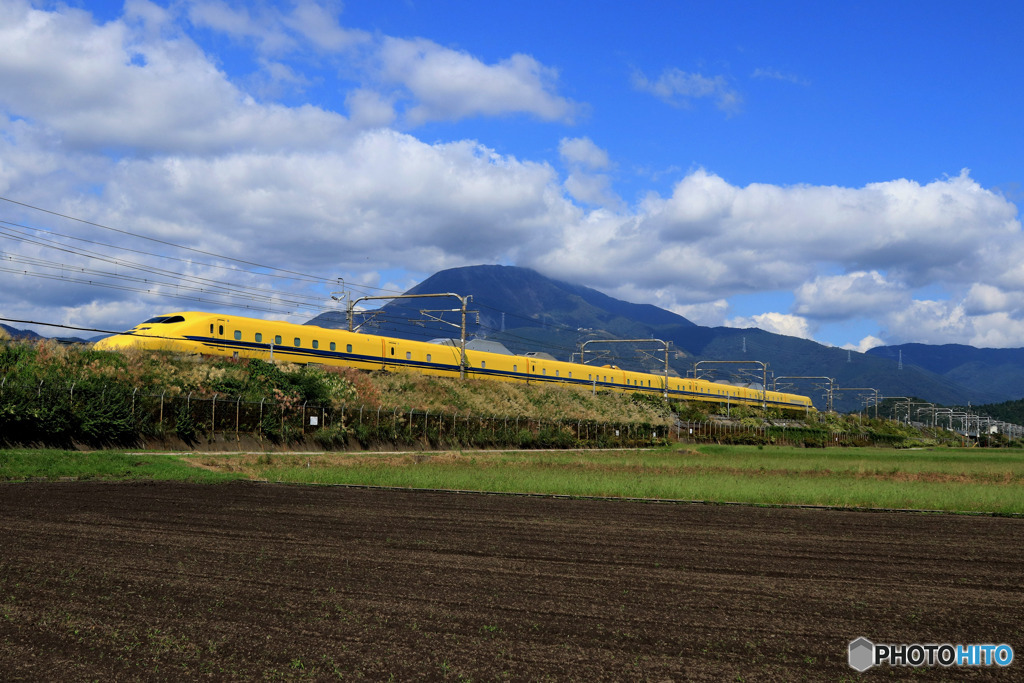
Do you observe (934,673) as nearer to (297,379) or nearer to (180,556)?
(180,556)

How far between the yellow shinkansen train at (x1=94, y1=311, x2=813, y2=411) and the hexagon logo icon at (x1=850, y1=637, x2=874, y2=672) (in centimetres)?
4528

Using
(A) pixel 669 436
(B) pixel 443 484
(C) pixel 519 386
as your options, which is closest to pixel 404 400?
(C) pixel 519 386

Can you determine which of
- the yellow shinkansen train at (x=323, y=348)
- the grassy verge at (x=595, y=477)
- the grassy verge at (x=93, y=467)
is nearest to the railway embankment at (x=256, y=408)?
the yellow shinkansen train at (x=323, y=348)

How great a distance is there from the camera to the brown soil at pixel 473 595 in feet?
26.0

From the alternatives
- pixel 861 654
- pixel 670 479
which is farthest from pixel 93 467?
pixel 861 654

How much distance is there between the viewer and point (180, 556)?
42.2 feet

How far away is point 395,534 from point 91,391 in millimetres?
26269

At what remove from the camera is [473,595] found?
10.7 m

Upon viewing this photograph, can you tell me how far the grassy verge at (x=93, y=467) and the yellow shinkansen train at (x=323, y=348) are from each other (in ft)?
56.9

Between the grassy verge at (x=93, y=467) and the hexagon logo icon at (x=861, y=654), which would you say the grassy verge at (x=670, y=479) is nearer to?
the grassy verge at (x=93, y=467)

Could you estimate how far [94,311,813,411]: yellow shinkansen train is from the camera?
47656 mm

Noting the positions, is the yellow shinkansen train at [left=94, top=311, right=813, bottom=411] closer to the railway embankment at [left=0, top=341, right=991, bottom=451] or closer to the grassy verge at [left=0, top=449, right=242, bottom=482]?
the railway embankment at [left=0, top=341, right=991, bottom=451]

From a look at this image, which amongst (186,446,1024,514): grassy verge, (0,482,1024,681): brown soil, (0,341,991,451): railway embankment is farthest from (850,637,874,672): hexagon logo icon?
(0,341,991,451): railway embankment

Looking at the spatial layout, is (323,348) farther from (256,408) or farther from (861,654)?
(861,654)
